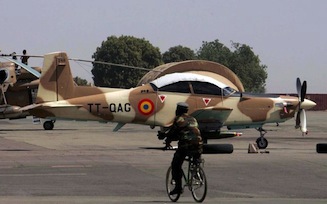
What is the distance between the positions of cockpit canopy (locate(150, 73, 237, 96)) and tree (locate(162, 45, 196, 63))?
416 ft

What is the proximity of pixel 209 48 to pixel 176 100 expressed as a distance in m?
168

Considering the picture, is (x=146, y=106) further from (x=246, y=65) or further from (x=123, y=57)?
(x=246, y=65)

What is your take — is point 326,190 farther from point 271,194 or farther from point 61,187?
point 61,187

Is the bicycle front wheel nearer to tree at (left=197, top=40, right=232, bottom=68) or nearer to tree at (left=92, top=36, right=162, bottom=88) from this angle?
tree at (left=92, top=36, right=162, bottom=88)

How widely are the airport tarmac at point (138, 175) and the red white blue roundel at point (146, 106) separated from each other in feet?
4.22

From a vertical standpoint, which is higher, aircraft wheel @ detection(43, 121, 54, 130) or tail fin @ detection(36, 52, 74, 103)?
tail fin @ detection(36, 52, 74, 103)

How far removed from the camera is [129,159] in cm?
2311

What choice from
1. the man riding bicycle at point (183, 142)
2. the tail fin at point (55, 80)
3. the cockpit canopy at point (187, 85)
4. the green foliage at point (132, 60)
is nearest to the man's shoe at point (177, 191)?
the man riding bicycle at point (183, 142)

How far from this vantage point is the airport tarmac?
15.0m

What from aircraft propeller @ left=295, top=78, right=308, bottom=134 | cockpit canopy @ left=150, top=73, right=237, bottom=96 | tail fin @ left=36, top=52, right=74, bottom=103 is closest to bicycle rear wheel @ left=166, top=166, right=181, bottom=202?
cockpit canopy @ left=150, top=73, right=237, bottom=96

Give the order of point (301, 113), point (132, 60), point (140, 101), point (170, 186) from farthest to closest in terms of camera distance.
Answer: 1. point (132, 60)
2. point (301, 113)
3. point (140, 101)
4. point (170, 186)

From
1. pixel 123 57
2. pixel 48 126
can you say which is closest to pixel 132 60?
pixel 123 57

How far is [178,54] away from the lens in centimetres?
15825

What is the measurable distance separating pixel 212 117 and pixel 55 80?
207 inches
